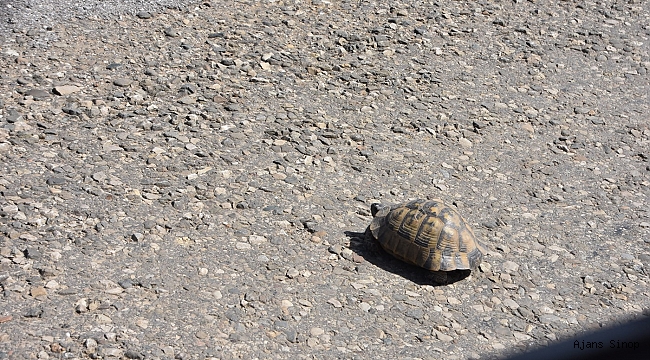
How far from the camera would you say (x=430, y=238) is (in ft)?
18.3

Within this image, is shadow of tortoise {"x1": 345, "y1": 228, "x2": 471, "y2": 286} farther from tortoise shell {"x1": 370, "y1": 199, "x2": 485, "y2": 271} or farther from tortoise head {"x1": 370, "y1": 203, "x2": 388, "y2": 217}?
tortoise head {"x1": 370, "y1": 203, "x2": 388, "y2": 217}

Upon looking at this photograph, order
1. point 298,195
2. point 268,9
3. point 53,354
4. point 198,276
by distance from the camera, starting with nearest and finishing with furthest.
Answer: point 53,354 → point 198,276 → point 298,195 → point 268,9

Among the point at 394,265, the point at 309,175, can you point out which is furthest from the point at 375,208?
the point at 309,175

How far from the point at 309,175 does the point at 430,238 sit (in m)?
1.48

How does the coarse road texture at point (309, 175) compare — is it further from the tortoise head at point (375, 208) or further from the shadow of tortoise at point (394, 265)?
the tortoise head at point (375, 208)

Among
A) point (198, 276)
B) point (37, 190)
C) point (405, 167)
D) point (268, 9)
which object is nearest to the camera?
point (198, 276)

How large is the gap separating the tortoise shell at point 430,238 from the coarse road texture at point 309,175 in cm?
16

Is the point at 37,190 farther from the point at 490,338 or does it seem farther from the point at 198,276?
the point at 490,338

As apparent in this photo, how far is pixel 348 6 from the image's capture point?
947cm

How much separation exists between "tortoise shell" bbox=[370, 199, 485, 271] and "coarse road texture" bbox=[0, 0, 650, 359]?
0.16 m

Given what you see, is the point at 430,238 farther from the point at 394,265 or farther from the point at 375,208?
the point at 375,208

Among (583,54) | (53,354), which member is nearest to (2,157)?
(53,354)

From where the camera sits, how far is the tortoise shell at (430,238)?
5523 mm

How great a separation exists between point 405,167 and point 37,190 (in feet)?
10.8
